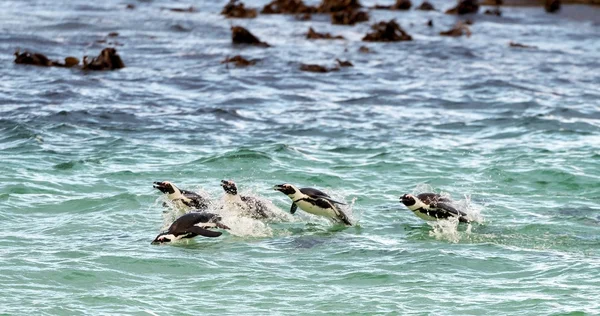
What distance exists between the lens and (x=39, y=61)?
26.8 metres

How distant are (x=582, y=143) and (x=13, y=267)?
35.4 ft

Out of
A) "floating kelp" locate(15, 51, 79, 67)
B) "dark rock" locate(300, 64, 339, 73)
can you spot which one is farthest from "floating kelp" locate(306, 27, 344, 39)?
"floating kelp" locate(15, 51, 79, 67)

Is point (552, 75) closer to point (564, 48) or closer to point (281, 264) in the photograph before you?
point (564, 48)

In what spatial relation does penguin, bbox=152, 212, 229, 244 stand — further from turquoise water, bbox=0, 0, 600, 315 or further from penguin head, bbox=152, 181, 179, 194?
penguin head, bbox=152, 181, 179, 194

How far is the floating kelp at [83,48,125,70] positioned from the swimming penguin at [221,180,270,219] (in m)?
13.8

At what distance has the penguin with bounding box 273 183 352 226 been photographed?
43.5ft

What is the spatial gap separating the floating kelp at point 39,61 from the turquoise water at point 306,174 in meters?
0.67

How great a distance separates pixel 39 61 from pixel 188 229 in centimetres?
1589

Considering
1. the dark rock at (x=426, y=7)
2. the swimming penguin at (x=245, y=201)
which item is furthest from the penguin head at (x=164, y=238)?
the dark rock at (x=426, y=7)

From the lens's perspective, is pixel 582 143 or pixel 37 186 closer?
pixel 37 186

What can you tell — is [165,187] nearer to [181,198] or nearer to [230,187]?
[181,198]

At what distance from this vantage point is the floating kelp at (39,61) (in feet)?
88.0

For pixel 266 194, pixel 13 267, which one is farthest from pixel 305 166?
pixel 13 267

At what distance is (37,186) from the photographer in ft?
49.2
